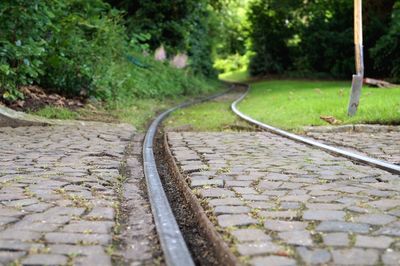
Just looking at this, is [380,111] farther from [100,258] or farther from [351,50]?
[351,50]

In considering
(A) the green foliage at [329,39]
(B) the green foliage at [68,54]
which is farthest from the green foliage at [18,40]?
(A) the green foliage at [329,39]

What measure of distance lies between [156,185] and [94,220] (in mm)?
947

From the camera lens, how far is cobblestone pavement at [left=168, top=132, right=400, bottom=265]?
8.07ft

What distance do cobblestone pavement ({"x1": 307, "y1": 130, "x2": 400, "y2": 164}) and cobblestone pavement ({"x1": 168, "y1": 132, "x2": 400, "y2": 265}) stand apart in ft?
2.03

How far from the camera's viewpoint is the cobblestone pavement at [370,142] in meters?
5.71

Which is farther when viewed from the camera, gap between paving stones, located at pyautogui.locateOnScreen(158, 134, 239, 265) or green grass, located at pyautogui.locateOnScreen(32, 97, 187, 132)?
green grass, located at pyautogui.locateOnScreen(32, 97, 187, 132)

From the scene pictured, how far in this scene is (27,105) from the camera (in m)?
9.16

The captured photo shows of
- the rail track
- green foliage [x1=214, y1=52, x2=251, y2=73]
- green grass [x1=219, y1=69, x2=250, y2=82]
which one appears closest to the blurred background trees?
green grass [x1=219, y1=69, x2=250, y2=82]

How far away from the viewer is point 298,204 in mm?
3354

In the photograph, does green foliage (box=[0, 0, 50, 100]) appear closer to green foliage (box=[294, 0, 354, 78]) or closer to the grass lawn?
the grass lawn

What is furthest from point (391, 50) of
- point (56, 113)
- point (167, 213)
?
point (167, 213)

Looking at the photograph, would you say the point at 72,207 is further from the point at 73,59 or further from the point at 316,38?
the point at 316,38

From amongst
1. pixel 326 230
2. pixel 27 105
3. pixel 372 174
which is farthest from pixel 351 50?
pixel 326 230

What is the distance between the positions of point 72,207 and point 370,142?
181 inches
